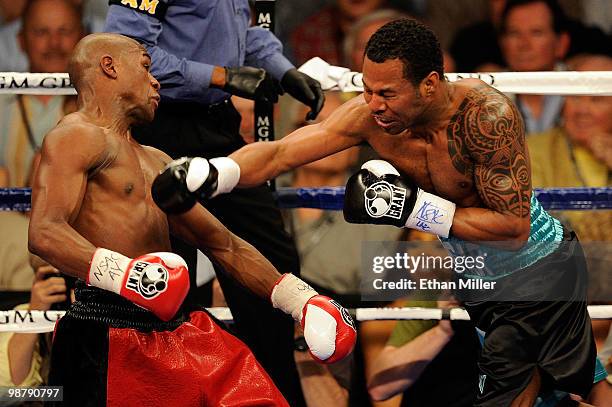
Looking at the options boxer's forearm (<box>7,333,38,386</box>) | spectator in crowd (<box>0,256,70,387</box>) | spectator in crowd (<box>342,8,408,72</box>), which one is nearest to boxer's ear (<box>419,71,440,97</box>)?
spectator in crowd (<box>0,256,70,387</box>)

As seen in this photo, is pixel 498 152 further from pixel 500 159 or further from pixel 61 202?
pixel 61 202

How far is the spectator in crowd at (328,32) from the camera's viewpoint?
4008 millimetres

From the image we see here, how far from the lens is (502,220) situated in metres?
2.23

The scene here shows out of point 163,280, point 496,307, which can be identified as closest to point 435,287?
point 496,307

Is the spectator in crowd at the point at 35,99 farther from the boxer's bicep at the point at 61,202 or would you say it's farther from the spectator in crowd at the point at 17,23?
the boxer's bicep at the point at 61,202

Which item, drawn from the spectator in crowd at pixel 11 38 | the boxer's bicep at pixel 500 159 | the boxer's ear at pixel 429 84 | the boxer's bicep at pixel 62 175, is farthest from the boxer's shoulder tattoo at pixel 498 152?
the spectator in crowd at pixel 11 38

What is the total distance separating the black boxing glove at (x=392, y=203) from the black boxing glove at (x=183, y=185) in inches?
13.3

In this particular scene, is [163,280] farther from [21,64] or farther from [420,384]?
[21,64]

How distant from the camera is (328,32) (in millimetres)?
4031

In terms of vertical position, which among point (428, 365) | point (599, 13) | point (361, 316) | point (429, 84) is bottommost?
point (428, 365)

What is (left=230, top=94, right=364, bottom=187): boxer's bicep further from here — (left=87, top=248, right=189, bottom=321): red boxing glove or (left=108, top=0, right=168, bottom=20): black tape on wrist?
(left=108, top=0, right=168, bottom=20): black tape on wrist

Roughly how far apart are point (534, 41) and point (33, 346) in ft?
7.74

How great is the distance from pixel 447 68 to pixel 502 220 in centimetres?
180

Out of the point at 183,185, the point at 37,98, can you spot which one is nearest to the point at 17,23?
the point at 37,98
